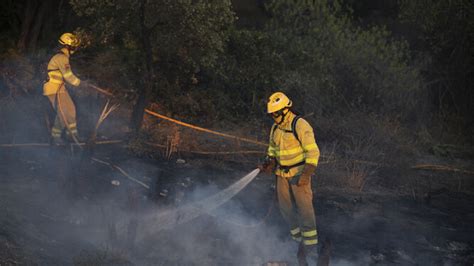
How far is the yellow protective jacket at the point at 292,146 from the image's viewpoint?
26.1ft

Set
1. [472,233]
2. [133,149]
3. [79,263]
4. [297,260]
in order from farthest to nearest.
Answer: [133,149] < [472,233] < [297,260] < [79,263]

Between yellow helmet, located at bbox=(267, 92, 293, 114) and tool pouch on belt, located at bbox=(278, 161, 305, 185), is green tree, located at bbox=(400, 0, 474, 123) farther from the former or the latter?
yellow helmet, located at bbox=(267, 92, 293, 114)

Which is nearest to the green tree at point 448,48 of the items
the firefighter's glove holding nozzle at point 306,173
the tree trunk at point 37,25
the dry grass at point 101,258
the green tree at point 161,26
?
the green tree at point 161,26

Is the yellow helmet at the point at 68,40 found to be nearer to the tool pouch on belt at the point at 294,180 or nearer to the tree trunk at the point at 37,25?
the tree trunk at the point at 37,25

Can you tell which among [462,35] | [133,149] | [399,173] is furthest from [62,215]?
[462,35]

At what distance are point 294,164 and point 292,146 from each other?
0.22 metres

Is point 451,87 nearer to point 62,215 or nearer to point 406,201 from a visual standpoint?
point 406,201

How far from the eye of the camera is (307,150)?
26.1 ft

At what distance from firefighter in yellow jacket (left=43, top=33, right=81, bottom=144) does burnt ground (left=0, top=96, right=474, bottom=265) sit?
1.47 ft

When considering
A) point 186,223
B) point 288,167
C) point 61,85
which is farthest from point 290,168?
point 61,85

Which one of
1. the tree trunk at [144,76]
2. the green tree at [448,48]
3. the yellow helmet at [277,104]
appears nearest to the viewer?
the yellow helmet at [277,104]

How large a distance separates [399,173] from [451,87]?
20.9 ft

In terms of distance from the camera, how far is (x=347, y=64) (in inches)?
709

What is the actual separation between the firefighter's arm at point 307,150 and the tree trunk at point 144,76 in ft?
19.8
